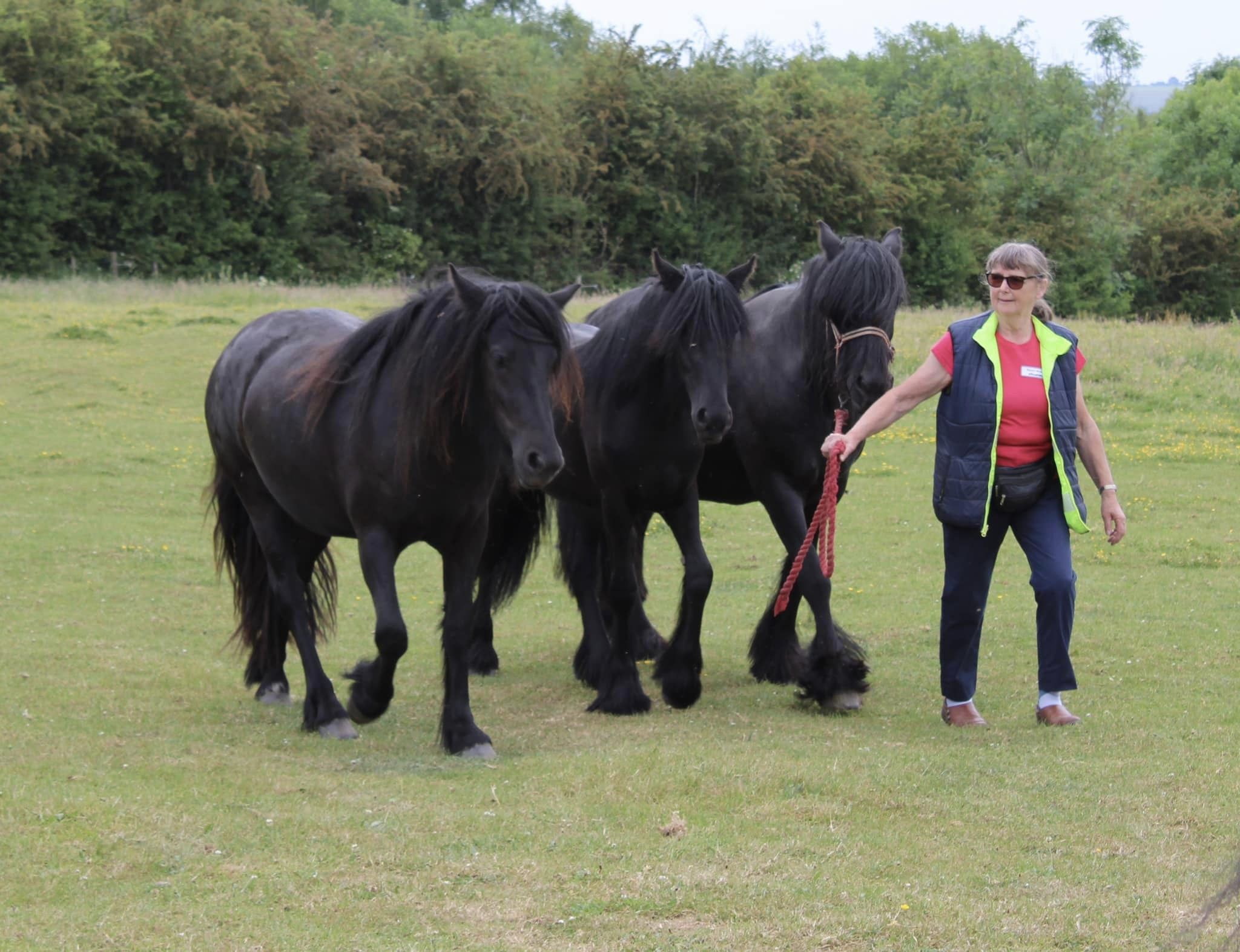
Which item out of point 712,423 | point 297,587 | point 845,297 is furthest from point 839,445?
point 297,587

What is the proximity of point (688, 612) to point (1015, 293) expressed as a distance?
99.0 inches

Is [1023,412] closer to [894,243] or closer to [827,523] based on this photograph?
[827,523]

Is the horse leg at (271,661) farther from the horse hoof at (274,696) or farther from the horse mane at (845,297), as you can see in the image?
the horse mane at (845,297)

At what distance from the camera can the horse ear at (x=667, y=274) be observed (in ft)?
23.9

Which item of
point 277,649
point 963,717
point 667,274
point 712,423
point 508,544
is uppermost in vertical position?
point 667,274

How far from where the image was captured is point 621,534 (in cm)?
793

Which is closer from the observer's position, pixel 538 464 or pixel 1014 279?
pixel 538 464

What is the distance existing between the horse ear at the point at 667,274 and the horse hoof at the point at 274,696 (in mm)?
3217

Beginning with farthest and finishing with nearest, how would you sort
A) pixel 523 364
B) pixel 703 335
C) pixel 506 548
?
pixel 506 548 < pixel 703 335 < pixel 523 364

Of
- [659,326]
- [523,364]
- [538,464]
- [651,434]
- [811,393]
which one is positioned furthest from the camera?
[811,393]

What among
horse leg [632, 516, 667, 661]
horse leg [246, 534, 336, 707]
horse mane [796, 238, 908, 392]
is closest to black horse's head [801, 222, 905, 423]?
horse mane [796, 238, 908, 392]

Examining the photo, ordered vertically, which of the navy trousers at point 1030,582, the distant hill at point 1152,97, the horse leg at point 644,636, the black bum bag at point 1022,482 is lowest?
the horse leg at point 644,636

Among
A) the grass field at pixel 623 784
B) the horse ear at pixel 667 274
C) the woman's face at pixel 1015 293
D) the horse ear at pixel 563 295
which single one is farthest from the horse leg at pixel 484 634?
the woman's face at pixel 1015 293

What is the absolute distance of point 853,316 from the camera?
728 centimetres
